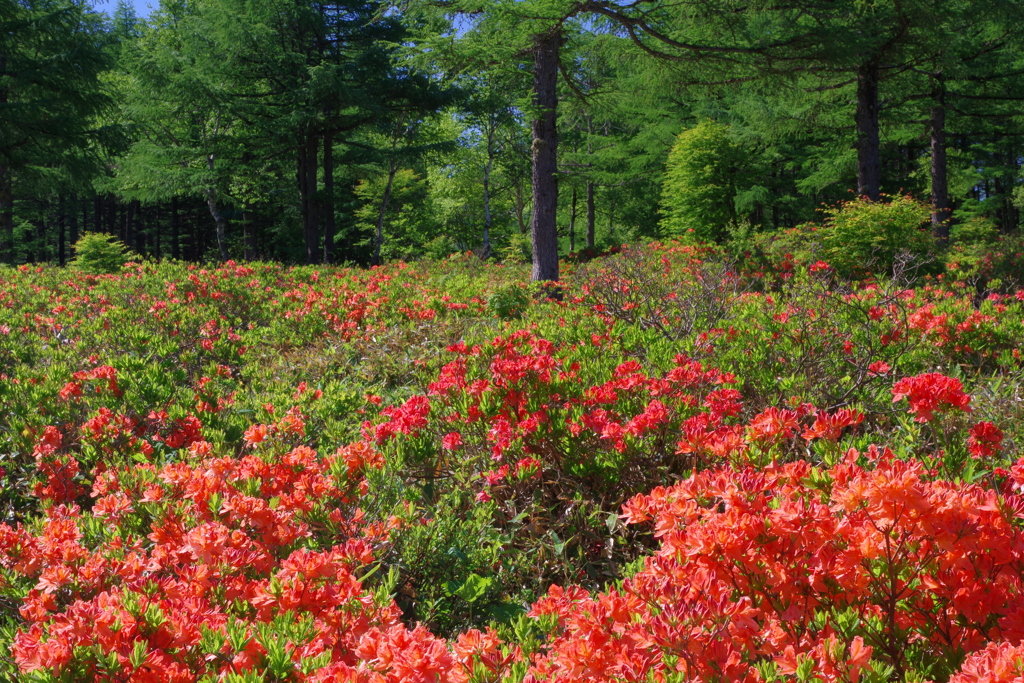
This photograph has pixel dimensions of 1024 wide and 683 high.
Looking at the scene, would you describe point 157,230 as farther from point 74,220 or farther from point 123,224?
point 74,220

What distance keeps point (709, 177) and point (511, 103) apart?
7507 mm

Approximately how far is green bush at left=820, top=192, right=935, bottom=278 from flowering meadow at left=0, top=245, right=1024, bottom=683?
525 cm

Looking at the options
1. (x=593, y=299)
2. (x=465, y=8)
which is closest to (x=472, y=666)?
(x=593, y=299)

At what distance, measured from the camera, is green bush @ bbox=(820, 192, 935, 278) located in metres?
11.0

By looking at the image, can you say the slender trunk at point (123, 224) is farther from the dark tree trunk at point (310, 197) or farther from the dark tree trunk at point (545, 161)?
the dark tree trunk at point (545, 161)

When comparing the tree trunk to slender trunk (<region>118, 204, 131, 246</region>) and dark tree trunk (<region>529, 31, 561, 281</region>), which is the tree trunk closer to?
slender trunk (<region>118, 204, 131, 246</region>)

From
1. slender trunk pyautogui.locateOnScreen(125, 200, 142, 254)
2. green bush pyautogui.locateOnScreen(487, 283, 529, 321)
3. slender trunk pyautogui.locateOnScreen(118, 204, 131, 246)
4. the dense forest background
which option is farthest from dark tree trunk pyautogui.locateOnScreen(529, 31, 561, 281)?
slender trunk pyautogui.locateOnScreen(118, 204, 131, 246)

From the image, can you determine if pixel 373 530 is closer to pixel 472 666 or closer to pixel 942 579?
pixel 472 666

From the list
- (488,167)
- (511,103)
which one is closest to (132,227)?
(488,167)

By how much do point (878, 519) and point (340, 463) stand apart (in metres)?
2.06

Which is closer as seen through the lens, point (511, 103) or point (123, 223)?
point (511, 103)

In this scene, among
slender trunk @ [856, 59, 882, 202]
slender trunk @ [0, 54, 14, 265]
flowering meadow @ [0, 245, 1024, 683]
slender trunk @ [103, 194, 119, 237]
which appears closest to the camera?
flowering meadow @ [0, 245, 1024, 683]

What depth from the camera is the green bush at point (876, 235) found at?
432 inches

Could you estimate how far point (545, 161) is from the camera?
10.5 m
